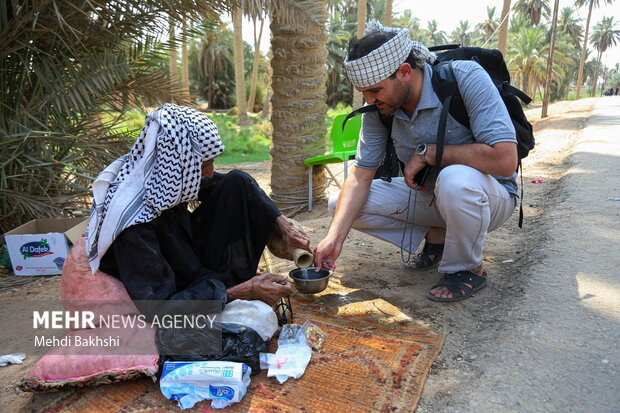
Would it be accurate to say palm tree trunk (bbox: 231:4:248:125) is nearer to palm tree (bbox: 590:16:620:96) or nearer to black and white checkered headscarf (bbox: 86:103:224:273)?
black and white checkered headscarf (bbox: 86:103:224:273)

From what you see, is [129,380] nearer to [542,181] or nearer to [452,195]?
[452,195]

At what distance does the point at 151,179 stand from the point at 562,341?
6.24 feet

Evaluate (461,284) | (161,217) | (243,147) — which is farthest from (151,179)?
(243,147)

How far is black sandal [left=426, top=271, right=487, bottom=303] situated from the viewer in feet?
8.43

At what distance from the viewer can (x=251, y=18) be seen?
12.9 feet

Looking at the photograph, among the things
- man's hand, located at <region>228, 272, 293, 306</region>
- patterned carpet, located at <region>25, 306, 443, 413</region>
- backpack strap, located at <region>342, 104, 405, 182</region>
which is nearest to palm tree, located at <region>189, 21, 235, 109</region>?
backpack strap, located at <region>342, 104, 405, 182</region>

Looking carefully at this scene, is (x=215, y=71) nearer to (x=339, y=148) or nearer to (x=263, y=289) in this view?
(x=339, y=148)

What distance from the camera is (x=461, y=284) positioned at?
261cm

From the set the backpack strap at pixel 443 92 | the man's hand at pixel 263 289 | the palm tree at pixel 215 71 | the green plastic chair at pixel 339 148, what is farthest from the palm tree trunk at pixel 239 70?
the palm tree at pixel 215 71

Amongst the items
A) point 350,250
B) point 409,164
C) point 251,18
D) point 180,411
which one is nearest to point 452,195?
point 409,164

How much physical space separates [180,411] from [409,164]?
1612mm

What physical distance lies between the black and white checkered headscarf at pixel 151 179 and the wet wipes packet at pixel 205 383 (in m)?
0.59

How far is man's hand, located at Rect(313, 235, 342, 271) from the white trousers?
0.35 m

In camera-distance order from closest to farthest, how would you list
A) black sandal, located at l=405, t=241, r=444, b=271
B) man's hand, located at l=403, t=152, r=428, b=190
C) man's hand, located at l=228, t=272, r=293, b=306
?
man's hand, located at l=228, t=272, r=293, b=306, man's hand, located at l=403, t=152, r=428, b=190, black sandal, located at l=405, t=241, r=444, b=271
